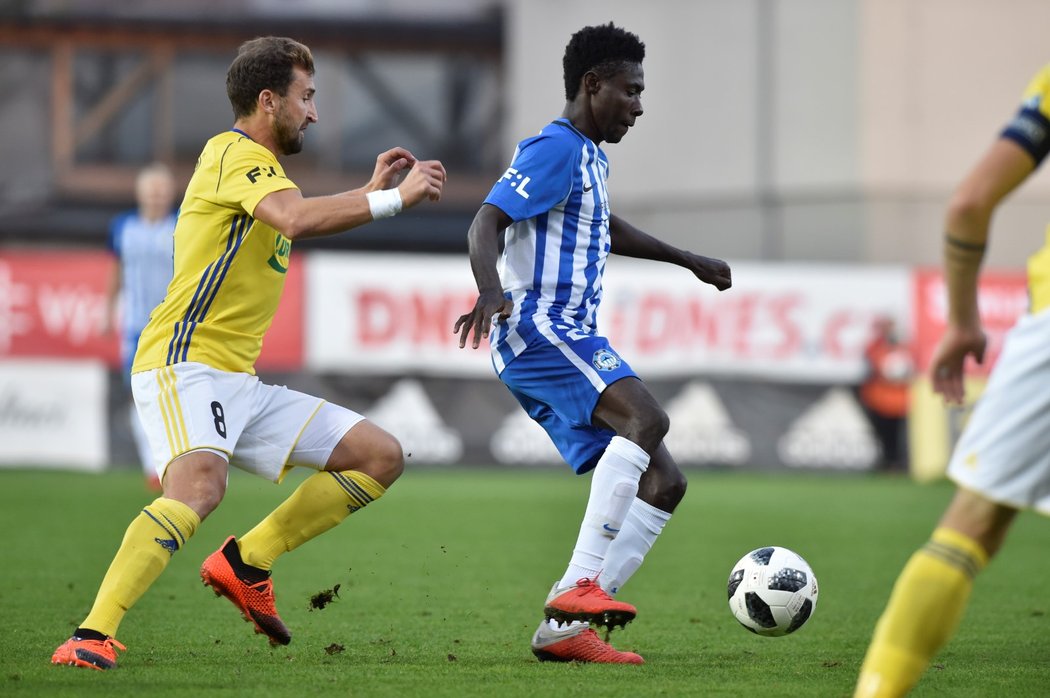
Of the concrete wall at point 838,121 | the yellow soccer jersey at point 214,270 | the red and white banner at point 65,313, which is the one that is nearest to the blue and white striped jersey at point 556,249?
the yellow soccer jersey at point 214,270

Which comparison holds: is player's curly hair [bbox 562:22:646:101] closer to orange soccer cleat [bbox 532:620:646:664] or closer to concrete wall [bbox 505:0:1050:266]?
orange soccer cleat [bbox 532:620:646:664]

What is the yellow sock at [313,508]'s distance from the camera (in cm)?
559

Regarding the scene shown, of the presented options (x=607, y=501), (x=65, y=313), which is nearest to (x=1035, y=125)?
(x=607, y=501)

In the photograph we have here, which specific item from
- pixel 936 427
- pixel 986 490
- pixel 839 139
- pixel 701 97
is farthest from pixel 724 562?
pixel 701 97

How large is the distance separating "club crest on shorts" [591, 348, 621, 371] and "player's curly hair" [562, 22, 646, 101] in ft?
3.26

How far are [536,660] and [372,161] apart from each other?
21121mm

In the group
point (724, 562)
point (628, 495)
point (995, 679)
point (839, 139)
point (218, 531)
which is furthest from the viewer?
point (839, 139)

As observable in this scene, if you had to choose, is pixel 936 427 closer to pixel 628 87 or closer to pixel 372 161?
pixel 628 87

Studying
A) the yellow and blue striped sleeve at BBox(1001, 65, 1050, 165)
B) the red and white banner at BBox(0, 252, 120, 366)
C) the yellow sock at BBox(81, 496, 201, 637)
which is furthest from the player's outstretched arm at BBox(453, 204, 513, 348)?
the red and white banner at BBox(0, 252, 120, 366)

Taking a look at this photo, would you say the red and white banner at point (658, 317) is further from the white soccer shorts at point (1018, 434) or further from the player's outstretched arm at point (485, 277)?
the white soccer shorts at point (1018, 434)

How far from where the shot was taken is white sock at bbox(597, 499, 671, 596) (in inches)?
221

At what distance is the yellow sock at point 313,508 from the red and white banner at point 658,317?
9.74m

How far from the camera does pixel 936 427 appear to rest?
1593 cm

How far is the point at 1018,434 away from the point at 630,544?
7.24 ft
